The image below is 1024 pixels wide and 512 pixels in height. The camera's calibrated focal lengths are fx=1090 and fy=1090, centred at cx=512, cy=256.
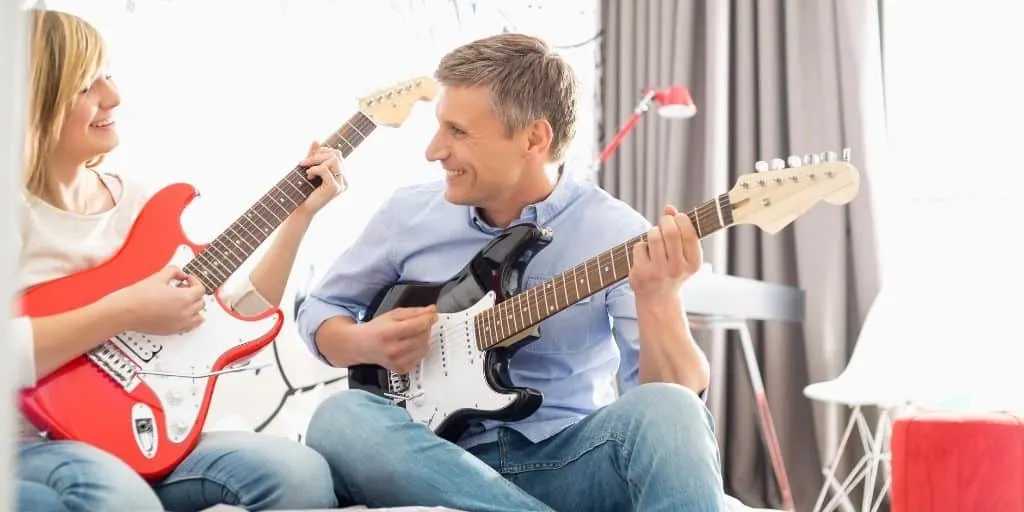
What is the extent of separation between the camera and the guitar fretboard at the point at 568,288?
124cm

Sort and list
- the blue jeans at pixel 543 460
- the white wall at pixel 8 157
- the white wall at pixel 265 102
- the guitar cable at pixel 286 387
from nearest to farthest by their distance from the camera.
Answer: the white wall at pixel 8 157
the blue jeans at pixel 543 460
the white wall at pixel 265 102
the guitar cable at pixel 286 387

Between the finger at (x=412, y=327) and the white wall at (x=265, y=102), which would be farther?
the white wall at (x=265, y=102)

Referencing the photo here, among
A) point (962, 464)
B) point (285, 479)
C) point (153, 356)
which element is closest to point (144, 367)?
point (153, 356)

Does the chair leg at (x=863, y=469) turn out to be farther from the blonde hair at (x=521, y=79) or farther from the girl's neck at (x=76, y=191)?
the girl's neck at (x=76, y=191)

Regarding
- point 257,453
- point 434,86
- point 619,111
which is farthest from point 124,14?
point 619,111

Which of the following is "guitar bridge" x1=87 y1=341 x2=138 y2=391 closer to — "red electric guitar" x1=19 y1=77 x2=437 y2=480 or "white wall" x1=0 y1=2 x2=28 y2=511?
"red electric guitar" x1=19 y1=77 x2=437 y2=480

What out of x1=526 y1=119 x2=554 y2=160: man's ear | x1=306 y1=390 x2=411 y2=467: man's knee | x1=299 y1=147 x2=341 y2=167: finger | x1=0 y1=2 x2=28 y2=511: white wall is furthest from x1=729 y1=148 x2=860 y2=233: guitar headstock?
x1=0 y1=2 x2=28 y2=511: white wall

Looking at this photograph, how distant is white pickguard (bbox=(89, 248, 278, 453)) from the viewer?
132 centimetres

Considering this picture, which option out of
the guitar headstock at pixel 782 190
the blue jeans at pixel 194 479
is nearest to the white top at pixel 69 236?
the blue jeans at pixel 194 479

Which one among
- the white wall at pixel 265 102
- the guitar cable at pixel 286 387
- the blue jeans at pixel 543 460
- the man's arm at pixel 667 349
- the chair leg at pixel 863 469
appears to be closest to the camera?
the blue jeans at pixel 543 460

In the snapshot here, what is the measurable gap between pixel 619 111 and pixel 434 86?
137 cm

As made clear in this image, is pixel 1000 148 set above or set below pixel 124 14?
below

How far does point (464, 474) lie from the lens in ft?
3.83

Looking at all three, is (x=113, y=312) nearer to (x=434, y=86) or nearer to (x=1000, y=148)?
(x=434, y=86)
